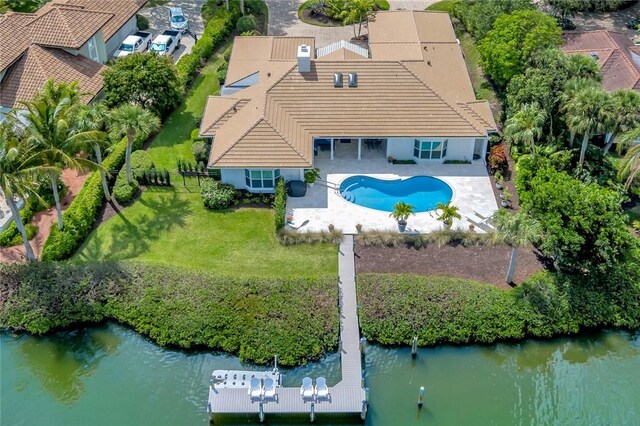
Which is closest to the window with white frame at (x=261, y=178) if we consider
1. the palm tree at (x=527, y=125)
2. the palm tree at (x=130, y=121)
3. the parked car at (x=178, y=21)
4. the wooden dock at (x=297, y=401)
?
the palm tree at (x=130, y=121)

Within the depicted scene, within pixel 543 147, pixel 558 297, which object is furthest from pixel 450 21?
pixel 558 297

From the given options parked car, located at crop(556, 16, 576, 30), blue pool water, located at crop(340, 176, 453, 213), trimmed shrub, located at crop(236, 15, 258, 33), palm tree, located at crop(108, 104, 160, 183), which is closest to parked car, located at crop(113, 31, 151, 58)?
trimmed shrub, located at crop(236, 15, 258, 33)

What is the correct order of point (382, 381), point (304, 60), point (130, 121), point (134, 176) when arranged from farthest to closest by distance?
point (304, 60), point (134, 176), point (130, 121), point (382, 381)

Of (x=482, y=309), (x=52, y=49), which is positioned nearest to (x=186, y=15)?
(x=52, y=49)

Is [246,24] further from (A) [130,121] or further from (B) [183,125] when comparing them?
(A) [130,121]

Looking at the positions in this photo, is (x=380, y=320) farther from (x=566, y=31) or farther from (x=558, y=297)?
(x=566, y=31)
